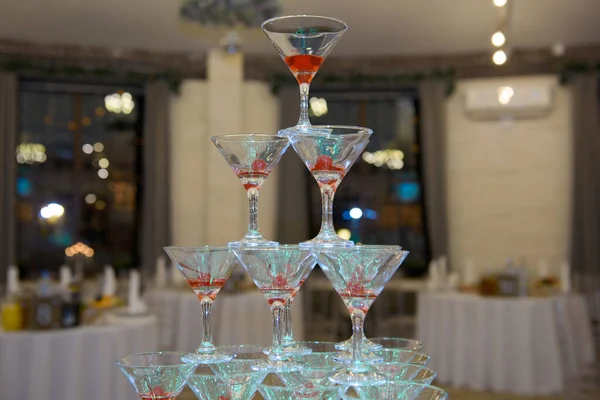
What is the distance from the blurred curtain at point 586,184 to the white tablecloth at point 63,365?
5640mm

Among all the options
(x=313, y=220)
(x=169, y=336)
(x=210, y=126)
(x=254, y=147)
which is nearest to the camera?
(x=254, y=147)

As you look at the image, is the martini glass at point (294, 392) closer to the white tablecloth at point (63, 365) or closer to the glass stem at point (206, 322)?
the glass stem at point (206, 322)

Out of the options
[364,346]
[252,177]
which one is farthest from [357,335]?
[252,177]

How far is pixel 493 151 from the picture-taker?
810cm

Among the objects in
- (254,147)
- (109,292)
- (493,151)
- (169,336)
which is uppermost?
(493,151)

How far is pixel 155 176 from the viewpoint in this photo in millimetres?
7832

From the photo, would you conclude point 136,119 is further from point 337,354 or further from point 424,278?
point 337,354

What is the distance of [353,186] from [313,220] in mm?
675

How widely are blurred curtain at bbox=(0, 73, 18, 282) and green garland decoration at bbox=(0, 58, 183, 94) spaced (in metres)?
0.16

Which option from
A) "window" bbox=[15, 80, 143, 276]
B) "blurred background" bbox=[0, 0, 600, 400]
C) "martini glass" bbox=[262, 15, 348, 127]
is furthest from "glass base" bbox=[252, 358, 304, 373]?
"window" bbox=[15, 80, 143, 276]

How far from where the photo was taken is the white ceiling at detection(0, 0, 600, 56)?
6.20 m

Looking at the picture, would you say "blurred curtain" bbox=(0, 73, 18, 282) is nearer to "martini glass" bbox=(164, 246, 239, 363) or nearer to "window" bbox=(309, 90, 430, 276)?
"window" bbox=(309, 90, 430, 276)

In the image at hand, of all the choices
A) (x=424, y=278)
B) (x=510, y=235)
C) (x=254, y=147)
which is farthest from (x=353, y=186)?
(x=254, y=147)

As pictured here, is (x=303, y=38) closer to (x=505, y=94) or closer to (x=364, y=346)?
(x=364, y=346)
